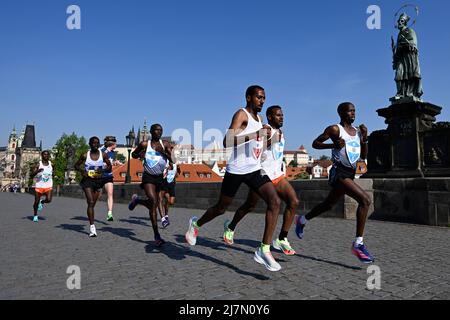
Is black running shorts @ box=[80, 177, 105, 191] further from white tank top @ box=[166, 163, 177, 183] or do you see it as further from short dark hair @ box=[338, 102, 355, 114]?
short dark hair @ box=[338, 102, 355, 114]

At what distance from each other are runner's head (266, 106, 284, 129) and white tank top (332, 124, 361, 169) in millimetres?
772

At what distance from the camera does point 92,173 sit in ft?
23.3

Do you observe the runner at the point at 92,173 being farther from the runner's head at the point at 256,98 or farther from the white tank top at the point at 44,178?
the runner's head at the point at 256,98

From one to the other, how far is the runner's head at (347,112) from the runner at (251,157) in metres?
1.27

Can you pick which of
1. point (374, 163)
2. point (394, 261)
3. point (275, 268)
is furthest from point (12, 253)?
point (374, 163)

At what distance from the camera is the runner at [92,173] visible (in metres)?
6.93

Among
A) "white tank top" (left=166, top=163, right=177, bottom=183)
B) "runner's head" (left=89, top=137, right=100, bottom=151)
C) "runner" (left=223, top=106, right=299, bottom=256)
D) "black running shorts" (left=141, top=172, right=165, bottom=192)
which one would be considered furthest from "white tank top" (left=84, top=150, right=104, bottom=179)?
"runner" (left=223, top=106, right=299, bottom=256)

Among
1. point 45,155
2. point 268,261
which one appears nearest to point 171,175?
point 45,155

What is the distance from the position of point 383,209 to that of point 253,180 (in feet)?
22.2

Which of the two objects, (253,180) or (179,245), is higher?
(253,180)

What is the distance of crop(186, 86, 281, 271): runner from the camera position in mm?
3795

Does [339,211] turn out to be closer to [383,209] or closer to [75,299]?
[383,209]

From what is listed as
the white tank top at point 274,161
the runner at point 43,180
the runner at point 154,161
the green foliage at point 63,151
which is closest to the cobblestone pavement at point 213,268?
the runner at point 154,161
